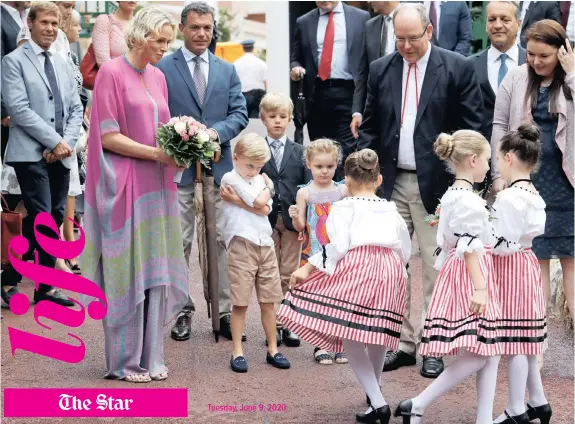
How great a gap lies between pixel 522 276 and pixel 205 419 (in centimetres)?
189

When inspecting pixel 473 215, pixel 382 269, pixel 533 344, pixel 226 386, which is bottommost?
pixel 226 386

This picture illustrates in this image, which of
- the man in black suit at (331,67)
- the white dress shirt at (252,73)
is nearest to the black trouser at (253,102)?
the white dress shirt at (252,73)

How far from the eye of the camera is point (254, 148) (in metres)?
6.68

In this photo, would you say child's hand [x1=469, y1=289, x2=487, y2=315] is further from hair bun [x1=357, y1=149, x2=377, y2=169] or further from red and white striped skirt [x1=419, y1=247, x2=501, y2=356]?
hair bun [x1=357, y1=149, x2=377, y2=169]

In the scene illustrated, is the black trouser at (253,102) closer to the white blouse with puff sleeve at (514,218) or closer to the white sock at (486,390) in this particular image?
the white blouse with puff sleeve at (514,218)

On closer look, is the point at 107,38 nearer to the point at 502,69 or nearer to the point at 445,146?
the point at 502,69

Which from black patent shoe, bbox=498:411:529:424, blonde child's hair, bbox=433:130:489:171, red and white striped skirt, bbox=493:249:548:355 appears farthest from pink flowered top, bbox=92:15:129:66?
black patent shoe, bbox=498:411:529:424

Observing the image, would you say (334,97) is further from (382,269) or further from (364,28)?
(382,269)

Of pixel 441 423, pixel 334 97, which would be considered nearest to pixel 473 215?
pixel 441 423

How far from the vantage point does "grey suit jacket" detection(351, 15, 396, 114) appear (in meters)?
8.44

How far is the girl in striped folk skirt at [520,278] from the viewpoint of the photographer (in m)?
5.51

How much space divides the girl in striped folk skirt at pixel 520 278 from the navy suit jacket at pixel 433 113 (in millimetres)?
965

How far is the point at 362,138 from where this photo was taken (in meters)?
6.98

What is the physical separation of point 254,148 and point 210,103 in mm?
843
